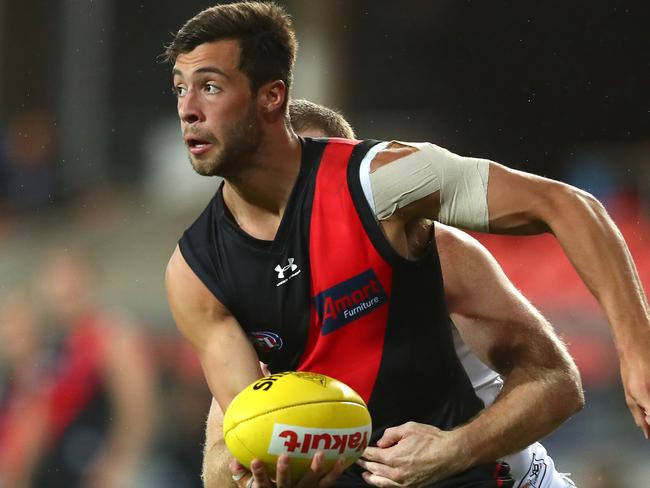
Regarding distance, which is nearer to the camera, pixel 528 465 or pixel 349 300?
pixel 349 300

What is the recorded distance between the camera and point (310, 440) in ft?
10.2

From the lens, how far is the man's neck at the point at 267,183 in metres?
3.61

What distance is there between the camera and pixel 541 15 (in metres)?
9.58

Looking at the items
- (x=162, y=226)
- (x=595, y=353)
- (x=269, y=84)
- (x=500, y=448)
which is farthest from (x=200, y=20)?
(x=162, y=226)

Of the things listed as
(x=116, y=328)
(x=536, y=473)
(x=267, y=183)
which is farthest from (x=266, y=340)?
(x=116, y=328)

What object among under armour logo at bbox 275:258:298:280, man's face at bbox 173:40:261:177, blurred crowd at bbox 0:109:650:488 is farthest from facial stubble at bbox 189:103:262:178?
blurred crowd at bbox 0:109:650:488

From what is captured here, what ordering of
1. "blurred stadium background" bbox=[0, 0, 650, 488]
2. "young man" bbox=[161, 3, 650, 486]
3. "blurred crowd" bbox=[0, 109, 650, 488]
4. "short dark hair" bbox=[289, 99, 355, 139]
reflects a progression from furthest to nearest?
"blurred stadium background" bbox=[0, 0, 650, 488] → "blurred crowd" bbox=[0, 109, 650, 488] → "short dark hair" bbox=[289, 99, 355, 139] → "young man" bbox=[161, 3, 650, 486]

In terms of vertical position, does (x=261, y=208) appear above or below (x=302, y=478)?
above

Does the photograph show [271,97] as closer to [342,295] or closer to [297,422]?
[342,295]

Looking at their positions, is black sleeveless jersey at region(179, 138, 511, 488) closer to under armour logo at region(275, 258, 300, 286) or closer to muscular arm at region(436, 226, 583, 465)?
under armour logo at region(275, 258, 300, 286)

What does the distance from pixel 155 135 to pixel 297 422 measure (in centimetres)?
679

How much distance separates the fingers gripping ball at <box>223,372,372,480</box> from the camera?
3.10 m

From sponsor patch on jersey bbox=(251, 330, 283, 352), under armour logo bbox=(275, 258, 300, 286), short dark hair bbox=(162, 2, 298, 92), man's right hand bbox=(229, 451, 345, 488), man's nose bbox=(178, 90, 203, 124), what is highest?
short dark hair bbox=(162, 2, 298, 92)

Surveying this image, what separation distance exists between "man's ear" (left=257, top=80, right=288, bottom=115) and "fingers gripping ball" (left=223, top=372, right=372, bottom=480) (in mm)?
827
